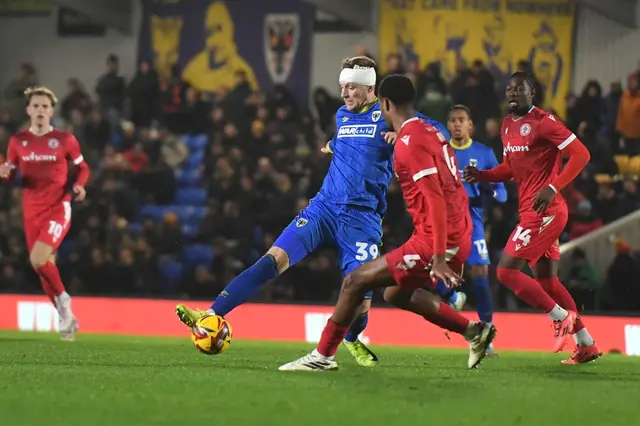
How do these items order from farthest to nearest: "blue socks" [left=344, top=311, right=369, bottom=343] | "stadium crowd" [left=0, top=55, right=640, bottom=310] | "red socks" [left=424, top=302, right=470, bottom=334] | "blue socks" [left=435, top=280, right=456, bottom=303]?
"stadium crowd" [left=0, top=55, right=640, bottom=310]
"blue socks" [left=435, top=280, right=456, bottom=303]
"blue socks" [left=344, top=311, right=369, bottom=343]
"red socks" [left=424, top=302, right=470, bottom=334]

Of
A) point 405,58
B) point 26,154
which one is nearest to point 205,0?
point 405,58

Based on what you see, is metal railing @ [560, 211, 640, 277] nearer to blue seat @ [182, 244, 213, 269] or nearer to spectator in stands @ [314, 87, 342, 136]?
spectator in stands @ [314, 87, 342, 136]

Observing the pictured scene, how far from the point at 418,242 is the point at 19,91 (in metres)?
15.3

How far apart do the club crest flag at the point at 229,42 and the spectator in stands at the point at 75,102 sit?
1511 mm

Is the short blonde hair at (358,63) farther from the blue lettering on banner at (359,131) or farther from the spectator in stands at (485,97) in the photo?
the spectator in stands at (485,97)

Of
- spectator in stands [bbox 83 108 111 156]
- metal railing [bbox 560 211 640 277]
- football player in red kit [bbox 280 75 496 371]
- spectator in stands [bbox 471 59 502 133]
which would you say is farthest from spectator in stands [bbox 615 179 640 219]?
spectator in stands [bbox 83 108 111 156]

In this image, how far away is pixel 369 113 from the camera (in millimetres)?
9703

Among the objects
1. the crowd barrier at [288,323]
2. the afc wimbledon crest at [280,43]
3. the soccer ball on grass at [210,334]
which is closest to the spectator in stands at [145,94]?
the afc wimbledon crest at [280,43]

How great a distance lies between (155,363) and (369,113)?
242cm

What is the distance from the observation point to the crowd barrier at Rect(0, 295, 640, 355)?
1422 centimetres

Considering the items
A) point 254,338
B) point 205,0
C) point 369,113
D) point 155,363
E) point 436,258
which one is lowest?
point 254,338

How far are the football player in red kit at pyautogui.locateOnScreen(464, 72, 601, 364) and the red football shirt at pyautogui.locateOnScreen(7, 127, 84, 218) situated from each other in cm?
499

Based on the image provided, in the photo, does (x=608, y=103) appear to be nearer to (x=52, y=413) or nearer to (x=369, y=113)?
(x=369, y=113)

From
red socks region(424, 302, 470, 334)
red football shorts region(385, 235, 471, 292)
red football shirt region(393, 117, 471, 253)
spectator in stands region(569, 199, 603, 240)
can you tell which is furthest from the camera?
spectator in stands region(569, 199, 603, 240)
